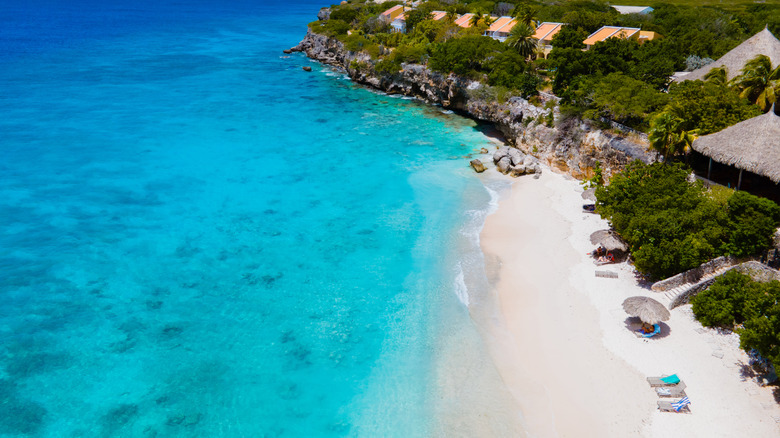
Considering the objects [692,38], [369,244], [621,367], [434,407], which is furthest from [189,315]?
[692,38]

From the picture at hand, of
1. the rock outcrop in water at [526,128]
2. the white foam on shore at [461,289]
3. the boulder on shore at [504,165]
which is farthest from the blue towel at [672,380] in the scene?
the boulder on shore at [504,165]

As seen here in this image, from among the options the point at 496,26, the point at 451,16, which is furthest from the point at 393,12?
the point at 496,26

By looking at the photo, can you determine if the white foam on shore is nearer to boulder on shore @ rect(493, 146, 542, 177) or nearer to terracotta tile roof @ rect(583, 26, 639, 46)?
boulder on shore @ rect(493, 146, 542, 177)

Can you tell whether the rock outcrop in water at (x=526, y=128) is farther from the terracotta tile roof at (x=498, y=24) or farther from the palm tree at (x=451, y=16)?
the palm tree at (x=451, y=16)

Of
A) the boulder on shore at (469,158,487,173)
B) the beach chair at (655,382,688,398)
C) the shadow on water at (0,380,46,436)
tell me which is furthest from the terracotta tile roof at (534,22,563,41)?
the shadow on water at (0,380,46,436)

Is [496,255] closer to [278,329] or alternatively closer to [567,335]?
[567,335]
